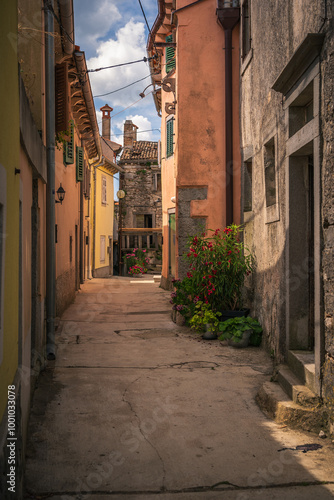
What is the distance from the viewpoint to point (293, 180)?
5.36m

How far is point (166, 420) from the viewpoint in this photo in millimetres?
4422

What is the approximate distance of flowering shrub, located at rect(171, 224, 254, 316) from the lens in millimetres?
8047

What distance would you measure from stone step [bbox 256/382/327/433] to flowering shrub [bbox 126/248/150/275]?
1961 cm

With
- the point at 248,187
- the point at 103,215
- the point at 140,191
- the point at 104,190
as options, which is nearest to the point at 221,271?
the point at 248,187

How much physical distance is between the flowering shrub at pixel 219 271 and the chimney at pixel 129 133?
22.7m

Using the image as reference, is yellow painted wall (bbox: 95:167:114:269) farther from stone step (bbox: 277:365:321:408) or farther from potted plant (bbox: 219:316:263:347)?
stone step (bbox: 277:365:321:408)

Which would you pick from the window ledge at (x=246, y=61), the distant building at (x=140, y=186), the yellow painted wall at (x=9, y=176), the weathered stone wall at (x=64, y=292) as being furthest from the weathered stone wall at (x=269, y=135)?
the distant building at (x=140, y=186)

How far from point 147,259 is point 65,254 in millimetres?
14121

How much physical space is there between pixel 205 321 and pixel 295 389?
354cm

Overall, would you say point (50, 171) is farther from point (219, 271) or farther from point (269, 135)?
point (219, 271)

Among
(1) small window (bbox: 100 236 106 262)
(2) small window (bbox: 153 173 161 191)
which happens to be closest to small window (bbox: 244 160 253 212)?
(1) small window (bbox: 100 236 106 262)

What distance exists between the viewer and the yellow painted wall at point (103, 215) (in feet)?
74.8

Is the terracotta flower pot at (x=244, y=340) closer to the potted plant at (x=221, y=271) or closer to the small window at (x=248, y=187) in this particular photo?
the potted plant at (x=221, y=271)

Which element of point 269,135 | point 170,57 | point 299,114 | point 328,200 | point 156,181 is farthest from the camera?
point 156,181
